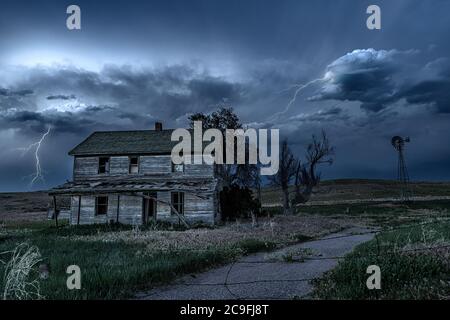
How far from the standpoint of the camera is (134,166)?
35.0 m

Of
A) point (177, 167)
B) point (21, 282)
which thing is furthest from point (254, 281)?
point (177, 167)

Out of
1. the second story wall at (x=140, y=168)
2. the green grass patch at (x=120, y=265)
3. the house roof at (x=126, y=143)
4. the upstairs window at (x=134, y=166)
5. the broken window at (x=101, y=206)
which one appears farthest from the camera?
the upstairs window at (x=134, y=166)

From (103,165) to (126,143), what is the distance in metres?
2.84

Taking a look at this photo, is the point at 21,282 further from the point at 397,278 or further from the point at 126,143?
the point at 126,143

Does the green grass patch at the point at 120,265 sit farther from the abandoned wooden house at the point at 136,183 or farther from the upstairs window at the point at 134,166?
the upstairs window at the point at 134,166

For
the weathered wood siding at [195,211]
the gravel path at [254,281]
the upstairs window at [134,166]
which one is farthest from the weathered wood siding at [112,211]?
the gravel path at [254,281]

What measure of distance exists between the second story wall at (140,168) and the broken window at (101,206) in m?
2.01

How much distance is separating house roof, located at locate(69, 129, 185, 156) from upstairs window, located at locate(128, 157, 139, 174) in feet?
3.16

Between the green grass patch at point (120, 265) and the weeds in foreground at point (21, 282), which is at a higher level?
the weeds in foreground at point (21, 282)

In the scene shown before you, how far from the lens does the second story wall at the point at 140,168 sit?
3388cm

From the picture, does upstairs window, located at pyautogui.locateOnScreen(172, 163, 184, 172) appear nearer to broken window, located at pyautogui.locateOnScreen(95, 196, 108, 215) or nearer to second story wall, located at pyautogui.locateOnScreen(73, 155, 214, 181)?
second story wall, located at pyautogui.locateOnScreen(73, 155, 214, 181)

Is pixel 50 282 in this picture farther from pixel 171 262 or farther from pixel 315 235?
pixel 315 235
